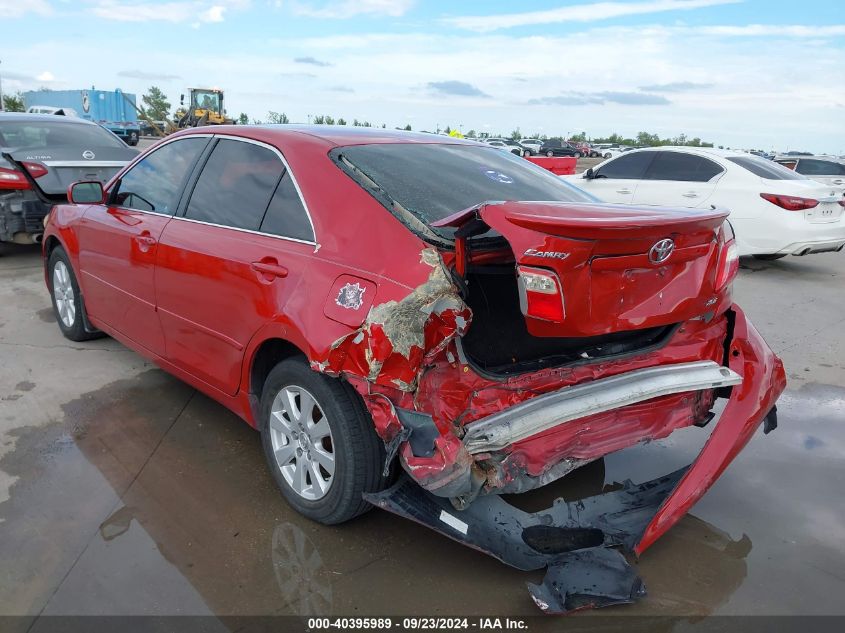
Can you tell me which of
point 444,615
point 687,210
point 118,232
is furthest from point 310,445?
point 118,232

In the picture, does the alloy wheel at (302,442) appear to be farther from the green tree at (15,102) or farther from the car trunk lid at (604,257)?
the green tree at (15,102)

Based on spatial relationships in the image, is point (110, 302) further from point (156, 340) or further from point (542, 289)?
point (542, 289)

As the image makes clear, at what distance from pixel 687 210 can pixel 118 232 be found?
10.5ft

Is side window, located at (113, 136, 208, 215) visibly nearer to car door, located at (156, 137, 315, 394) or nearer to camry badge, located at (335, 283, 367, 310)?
car door, located at (156, 137, 315, 394)

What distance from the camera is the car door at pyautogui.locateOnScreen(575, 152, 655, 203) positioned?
944 cm

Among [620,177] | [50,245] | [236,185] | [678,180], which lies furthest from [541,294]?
[620,177]

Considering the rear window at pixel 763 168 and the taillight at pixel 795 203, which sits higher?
the rear window at pixel 763 168

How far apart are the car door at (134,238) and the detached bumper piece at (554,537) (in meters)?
2.01

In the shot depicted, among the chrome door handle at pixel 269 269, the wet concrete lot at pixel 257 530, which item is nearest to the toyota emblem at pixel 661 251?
the wet concrete lot at pixel 257 530

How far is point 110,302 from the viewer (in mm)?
4293

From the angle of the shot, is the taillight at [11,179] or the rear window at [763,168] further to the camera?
the rear window at [763,168]

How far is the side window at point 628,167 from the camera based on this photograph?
9463 millimetres

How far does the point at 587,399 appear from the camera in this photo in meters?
2.49

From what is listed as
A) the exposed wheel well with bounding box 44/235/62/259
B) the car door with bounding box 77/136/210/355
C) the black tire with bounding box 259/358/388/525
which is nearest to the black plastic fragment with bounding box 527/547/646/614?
the black tire with bounding box 259/358/388/525
